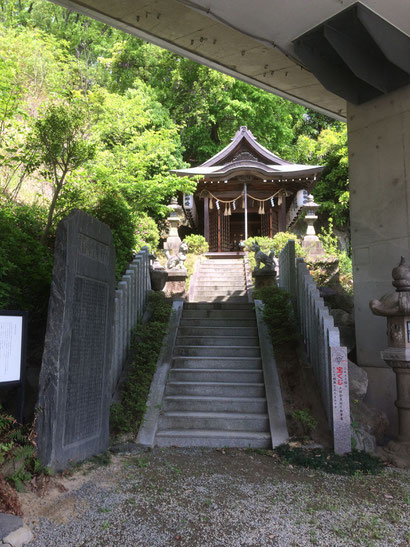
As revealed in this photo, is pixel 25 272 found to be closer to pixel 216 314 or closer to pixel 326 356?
pixel 216 314

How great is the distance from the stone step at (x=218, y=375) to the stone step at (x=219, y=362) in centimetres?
20

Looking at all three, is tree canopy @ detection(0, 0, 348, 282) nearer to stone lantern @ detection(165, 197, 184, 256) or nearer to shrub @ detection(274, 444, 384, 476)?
stone lantern @ detection(165, 197, 184, 256)

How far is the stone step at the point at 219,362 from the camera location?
6.12 m

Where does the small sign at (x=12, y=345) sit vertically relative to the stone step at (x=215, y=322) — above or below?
below

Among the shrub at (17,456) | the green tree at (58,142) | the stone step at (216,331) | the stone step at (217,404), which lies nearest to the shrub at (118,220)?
the green tree at (58,142)

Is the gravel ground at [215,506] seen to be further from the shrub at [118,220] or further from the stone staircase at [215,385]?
the shrub at [118,220]

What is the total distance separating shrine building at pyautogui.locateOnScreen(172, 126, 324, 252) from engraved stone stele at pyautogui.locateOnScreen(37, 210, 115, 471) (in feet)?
41.0

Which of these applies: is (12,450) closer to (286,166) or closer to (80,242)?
(80,242)

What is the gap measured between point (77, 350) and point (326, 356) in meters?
2.84

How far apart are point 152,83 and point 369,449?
20982 millimetres

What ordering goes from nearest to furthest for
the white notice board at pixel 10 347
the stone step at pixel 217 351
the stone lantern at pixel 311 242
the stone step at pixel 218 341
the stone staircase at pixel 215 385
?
the white notice board at pixel 10 347
the stone staircase at pixel 215 385
the stone step at pixel 217 351
the stone step at pixel 218 341
the stone lantern at pixel 311 242

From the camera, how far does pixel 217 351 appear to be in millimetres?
6457

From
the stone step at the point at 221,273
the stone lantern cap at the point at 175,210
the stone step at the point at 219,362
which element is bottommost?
the stone step at the point at 219,362

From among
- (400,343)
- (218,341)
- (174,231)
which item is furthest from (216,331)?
(174,231)
